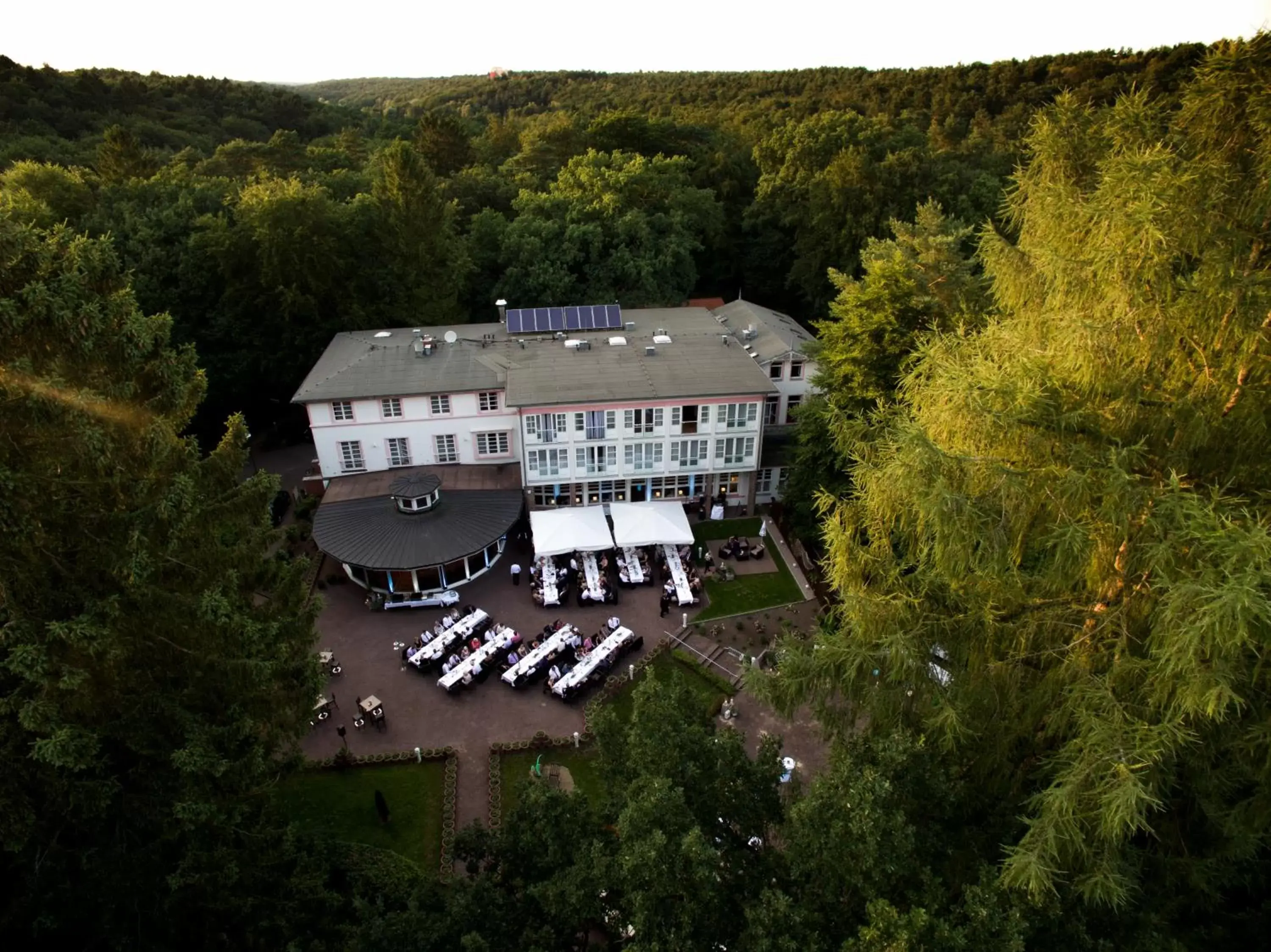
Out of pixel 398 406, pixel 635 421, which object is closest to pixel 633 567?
pixel 635 421

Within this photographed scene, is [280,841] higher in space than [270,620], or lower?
lower

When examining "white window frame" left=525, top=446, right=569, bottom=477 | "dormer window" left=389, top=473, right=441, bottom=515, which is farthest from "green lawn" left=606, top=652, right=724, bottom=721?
"dormer window" left=389, top=473, right=441, bottom=515

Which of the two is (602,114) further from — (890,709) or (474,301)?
(890,709)

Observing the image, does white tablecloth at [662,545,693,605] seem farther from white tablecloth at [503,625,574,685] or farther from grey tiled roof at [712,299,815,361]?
grey tiled roof at [712,299,815,361]

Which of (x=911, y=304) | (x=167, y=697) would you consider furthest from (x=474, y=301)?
(x=167, y=697)

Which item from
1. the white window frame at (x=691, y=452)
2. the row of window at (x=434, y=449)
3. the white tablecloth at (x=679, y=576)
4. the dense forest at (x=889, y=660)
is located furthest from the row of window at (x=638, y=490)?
the dense forest at (x=889, y=660)

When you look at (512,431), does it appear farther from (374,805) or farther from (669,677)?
(374,805)

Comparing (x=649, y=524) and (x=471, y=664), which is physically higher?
(x=649, y=524)
